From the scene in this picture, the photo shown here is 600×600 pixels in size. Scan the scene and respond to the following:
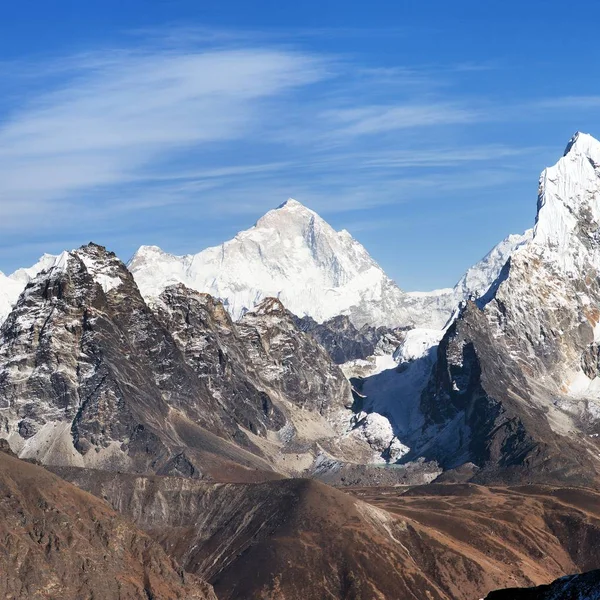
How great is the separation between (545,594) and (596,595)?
5.10 metres

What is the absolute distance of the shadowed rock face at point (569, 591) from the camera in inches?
5276

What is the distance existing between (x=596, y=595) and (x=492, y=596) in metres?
11.1

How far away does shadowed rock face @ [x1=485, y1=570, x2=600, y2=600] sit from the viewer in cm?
13400

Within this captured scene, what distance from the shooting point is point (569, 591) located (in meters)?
135

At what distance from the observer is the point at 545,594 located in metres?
136

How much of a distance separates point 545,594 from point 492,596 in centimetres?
597

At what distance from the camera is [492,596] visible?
461 ft

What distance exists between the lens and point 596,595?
13288 centimetres
